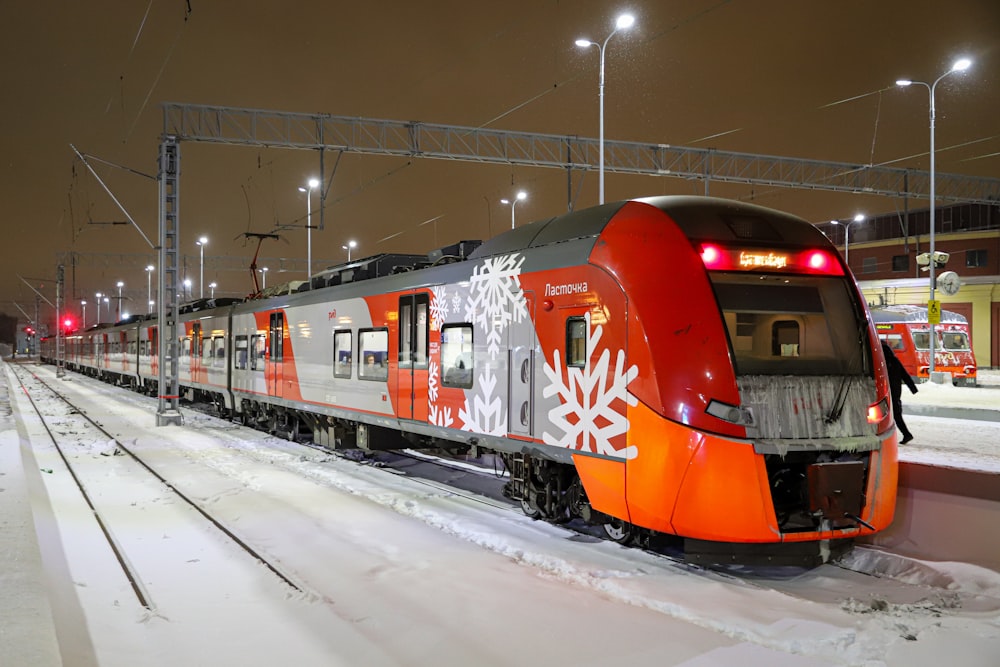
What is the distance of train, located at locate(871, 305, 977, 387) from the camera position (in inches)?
1166

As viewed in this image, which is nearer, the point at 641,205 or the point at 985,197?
the point at 641,205

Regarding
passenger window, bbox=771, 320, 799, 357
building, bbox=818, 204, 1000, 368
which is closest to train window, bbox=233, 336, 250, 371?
passenger window, bbox=771, 320, 799, 357

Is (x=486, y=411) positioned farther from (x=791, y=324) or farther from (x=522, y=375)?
(x=791, y=324)

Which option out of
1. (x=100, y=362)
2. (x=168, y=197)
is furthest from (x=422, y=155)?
(x=100, y=362)

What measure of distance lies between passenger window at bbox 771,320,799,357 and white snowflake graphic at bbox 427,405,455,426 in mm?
4355

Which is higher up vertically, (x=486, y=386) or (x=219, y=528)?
(x=486, y=386)

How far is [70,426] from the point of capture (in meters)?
20.1

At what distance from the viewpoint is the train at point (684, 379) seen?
6.21 metres

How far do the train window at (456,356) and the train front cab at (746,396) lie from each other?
8.77ft

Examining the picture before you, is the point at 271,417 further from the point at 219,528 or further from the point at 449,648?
the point at 449,648

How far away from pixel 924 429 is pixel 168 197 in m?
18.6

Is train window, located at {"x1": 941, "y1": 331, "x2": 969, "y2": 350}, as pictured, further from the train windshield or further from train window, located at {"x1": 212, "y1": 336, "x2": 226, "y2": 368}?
the train windshield

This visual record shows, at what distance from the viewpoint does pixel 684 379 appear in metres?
6.25

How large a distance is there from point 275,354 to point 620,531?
11.0m
